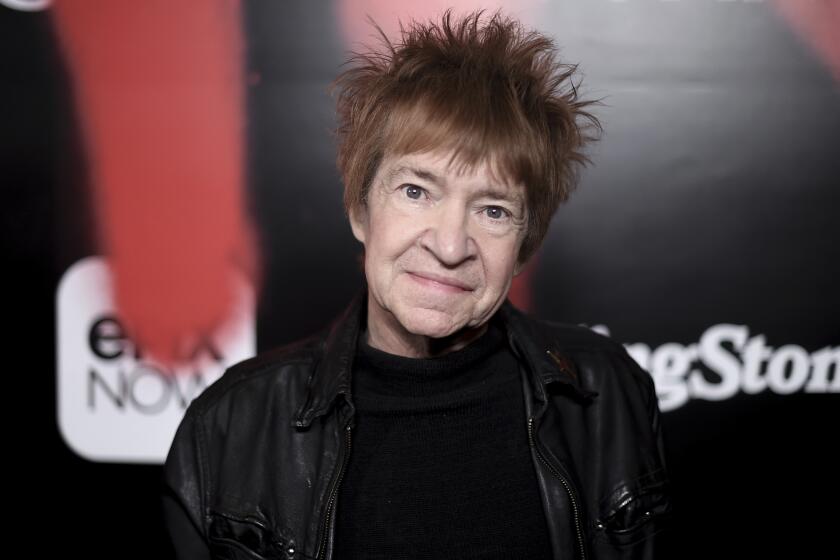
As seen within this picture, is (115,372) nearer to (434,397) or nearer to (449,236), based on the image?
(434,397)

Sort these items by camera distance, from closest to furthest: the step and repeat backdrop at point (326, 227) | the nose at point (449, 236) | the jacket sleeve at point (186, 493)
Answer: the nose at point (449, 236), the jacket sleeve at point (186, 493), the step and repeat backdrop at point (326, 227)

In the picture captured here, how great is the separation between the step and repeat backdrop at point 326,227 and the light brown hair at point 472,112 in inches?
30.7

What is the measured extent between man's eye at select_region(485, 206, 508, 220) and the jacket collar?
25cm

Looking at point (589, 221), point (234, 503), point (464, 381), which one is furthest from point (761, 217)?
point (234, 503)

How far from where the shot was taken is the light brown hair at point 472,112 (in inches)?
48.5

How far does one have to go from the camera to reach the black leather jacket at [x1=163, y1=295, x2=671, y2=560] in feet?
4.25

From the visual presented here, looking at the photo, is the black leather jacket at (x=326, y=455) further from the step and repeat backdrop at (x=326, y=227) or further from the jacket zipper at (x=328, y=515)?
the step and repeat backdrop at (x=326, y=227)

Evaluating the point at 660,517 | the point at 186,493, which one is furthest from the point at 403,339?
the point at 660,517

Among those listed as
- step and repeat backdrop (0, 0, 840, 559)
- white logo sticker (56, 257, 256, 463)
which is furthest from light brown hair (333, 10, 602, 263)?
white logo sticker (56, 257, 256, 463)

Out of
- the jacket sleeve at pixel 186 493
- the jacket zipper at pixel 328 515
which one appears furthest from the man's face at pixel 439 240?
the jacket sleeve at pixel 186 493

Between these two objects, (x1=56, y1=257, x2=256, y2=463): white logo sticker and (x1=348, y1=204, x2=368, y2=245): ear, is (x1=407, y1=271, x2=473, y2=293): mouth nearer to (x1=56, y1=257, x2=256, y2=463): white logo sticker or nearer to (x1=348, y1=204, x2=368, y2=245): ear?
(x1=348, y1=204, x2=368, y2=245): ear

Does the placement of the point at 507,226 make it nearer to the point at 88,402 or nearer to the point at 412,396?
the point at 412,396

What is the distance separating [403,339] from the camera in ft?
4.57

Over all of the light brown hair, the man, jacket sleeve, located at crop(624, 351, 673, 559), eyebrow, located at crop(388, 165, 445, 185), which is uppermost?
the light brown hair
